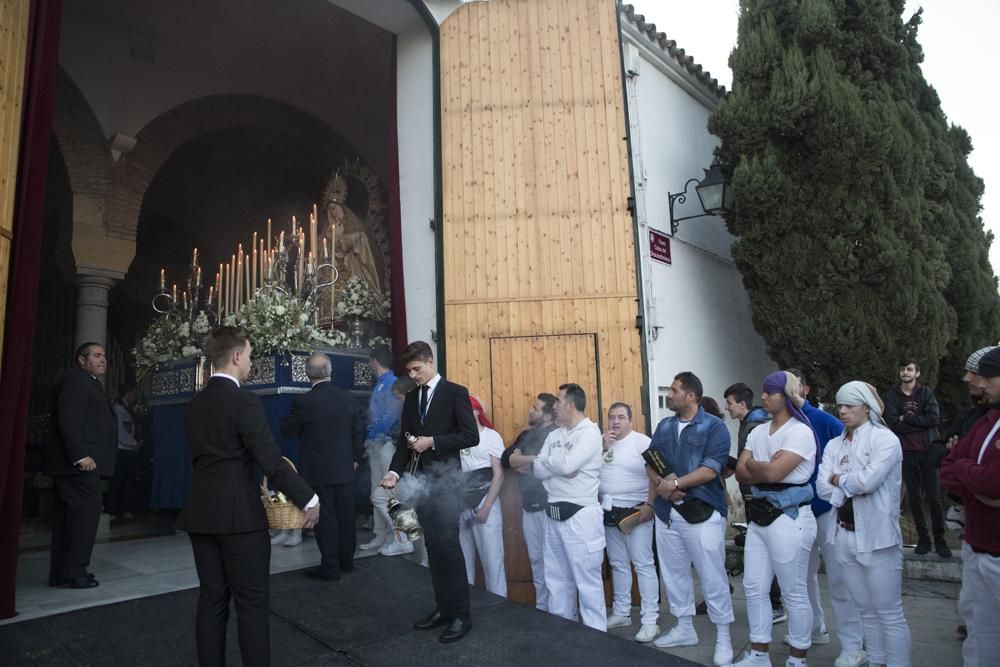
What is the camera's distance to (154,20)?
10.1 m

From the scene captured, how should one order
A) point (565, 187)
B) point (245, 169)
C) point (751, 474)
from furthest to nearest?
point (245, 169)
point (565, 187)
point (751, 474)

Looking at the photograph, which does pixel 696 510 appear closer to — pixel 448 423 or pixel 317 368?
pixel 448 423

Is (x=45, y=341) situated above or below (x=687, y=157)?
below

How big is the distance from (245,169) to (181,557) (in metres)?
8.43

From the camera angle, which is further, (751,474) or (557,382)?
(557,382)

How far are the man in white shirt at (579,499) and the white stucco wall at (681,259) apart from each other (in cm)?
190

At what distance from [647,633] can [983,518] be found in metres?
2.48

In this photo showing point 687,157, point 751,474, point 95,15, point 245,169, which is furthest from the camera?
point 245,169

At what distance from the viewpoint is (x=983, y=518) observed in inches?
137

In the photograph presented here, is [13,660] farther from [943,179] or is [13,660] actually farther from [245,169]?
[943,179]

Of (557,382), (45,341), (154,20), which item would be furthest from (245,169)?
(557,382)

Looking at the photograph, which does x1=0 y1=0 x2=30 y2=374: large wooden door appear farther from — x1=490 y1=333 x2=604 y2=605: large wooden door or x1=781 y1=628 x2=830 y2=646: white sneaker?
x1=781 y1=628 x2=830 y2=646: white sneaker

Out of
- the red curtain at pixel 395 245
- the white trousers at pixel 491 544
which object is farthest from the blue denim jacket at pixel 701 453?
the red curtain at pixel 395 245

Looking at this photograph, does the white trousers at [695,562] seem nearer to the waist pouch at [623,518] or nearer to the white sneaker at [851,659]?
the waist pouch at [623,518]
